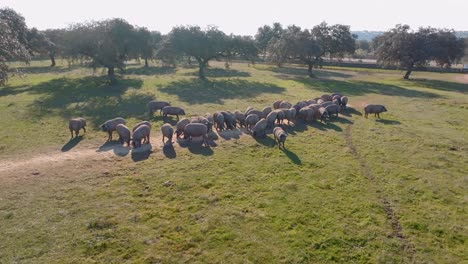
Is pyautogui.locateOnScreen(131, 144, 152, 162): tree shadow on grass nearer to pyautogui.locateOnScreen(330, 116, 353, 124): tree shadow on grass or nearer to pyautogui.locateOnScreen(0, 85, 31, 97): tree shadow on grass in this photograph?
pyautogui.locateOnScreen(330, 116, 353, 124): tree shadow on grass

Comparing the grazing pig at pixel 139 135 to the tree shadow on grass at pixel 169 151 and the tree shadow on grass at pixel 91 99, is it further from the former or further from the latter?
the tree shadow on grass at pixel 91 99

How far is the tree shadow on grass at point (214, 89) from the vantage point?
1326 inches

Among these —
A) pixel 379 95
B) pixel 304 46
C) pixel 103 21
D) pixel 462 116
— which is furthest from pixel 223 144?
pixel 304 46

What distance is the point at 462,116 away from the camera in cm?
2919

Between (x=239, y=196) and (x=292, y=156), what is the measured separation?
5.54m

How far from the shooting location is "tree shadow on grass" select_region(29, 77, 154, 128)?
27.1 meters

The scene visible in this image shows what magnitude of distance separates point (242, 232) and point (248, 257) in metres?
1.24

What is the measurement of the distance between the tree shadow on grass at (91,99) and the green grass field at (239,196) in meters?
Answer: 1.27

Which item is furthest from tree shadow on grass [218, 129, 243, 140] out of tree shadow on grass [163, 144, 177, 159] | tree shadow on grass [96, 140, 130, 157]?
tree shadow on grass [96, 140, 130, 157]

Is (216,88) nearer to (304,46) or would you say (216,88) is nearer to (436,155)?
(304,46)

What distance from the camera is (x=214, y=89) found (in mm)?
38594

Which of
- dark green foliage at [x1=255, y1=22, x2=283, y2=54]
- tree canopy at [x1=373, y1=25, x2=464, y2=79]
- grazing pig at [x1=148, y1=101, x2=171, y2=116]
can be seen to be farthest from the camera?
dark green foliage at [x1=255, y1=22, x2=283, y2=54]

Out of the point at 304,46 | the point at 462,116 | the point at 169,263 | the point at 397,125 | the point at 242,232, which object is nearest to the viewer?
the point at 169,263

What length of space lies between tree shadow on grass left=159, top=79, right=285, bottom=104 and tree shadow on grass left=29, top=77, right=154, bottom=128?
3608mm
